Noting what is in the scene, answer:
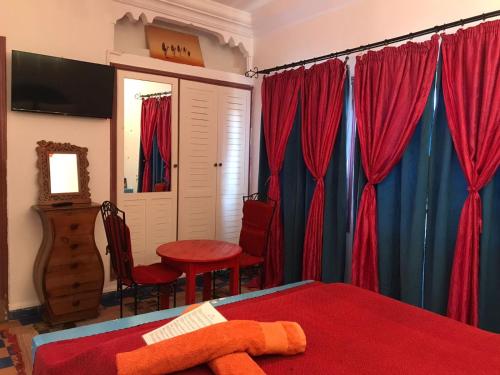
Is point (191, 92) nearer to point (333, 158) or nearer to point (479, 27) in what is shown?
point (333, 158)

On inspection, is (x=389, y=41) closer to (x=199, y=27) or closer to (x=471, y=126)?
(x=471, y=126)

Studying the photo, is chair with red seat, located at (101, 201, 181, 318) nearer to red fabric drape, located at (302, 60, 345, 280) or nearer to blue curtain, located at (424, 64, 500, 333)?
red fabric drape, located at (302, 60, 345, 280)

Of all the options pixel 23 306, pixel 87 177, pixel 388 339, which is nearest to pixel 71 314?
pixel 23 306

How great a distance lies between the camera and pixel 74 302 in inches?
112

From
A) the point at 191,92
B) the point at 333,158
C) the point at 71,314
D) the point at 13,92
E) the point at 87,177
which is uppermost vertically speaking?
the point at 191,92

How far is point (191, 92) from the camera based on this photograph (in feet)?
12.3

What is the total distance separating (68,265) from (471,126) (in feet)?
9.31

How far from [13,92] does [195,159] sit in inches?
64.2

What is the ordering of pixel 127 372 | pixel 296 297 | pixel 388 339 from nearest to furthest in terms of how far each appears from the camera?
pixel 127 372
pixel 388 339
pixel 296 297

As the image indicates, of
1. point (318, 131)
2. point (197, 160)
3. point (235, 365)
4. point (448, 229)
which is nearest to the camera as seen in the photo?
point (235, 365)

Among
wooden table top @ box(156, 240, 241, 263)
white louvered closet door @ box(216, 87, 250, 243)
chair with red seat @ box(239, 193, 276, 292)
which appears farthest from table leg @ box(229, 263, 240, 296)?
white louvered closet door @ box(216, 87, 250, 243)

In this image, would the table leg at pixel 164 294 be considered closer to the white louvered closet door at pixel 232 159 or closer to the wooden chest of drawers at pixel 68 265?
the wooden chest of drawers at pixel 68 265

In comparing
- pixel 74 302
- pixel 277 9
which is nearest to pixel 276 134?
pixel 277 9

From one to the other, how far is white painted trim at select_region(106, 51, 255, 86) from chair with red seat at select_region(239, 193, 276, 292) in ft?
4.51
